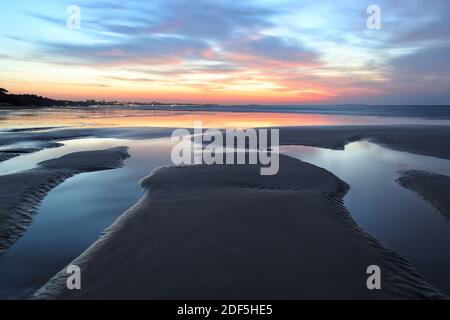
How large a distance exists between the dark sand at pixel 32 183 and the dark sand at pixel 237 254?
2341 mm

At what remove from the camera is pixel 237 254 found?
6.10m

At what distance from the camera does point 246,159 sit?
16.0m

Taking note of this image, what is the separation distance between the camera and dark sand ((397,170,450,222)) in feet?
31.8

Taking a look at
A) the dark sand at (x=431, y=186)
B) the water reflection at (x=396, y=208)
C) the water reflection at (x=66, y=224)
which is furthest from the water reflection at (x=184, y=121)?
the water reflection at (x=66, y=224)

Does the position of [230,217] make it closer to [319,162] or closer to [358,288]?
[358,288]

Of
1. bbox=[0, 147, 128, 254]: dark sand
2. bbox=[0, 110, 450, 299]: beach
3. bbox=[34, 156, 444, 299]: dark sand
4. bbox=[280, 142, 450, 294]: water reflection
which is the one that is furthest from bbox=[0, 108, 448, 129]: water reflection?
bbox=[34, 156, 444, 299]: dark sand

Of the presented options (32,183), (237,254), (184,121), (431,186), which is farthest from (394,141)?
(184,121)

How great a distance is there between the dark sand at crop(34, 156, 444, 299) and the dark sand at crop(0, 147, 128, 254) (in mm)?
2341

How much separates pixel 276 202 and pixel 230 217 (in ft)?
5.68

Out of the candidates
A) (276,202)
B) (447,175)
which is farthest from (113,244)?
(447,175)

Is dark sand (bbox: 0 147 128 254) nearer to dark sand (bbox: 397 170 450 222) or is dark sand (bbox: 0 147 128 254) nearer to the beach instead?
the beach

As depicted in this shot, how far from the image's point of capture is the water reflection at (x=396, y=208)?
256 inches

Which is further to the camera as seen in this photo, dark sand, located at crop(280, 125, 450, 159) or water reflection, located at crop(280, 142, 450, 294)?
dark sand, located at crop(280, 125, 450, 159)
